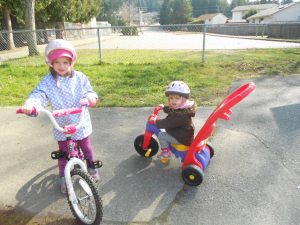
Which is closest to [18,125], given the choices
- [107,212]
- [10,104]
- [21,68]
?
[10,104]

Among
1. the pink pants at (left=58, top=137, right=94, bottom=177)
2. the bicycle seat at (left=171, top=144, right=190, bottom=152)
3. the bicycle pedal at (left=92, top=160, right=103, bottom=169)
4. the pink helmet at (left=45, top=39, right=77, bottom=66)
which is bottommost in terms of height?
the bicycle pedal at (left=92, top=160, right=103, bottom=169)

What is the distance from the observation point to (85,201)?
267 centimetres

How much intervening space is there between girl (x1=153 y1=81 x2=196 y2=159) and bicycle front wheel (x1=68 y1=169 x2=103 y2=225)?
112 cm

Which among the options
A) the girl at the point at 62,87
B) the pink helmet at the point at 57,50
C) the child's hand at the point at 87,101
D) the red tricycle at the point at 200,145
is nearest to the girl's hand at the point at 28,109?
the girl at the point at 62,87

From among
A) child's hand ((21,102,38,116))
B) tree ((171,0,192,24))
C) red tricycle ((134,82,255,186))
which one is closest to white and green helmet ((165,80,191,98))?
red tricycle ((134,82,255,186))

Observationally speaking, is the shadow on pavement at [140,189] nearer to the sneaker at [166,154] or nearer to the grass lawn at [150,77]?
the sneaker at [166,154]

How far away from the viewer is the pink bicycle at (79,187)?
2.45m

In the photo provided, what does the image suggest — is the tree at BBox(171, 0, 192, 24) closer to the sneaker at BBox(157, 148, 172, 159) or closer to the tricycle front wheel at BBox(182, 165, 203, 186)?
the sneaker at BBox(157, 148, 172, 159)

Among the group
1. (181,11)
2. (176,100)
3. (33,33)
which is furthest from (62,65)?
(181,11)

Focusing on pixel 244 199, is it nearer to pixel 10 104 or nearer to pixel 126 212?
pixel 126 212

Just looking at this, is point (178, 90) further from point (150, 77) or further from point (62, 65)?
point (150, 77)

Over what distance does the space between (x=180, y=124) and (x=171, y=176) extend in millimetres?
629

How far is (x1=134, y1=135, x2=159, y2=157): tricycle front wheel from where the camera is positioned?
12.4ft

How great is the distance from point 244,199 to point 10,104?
16.7 ft
